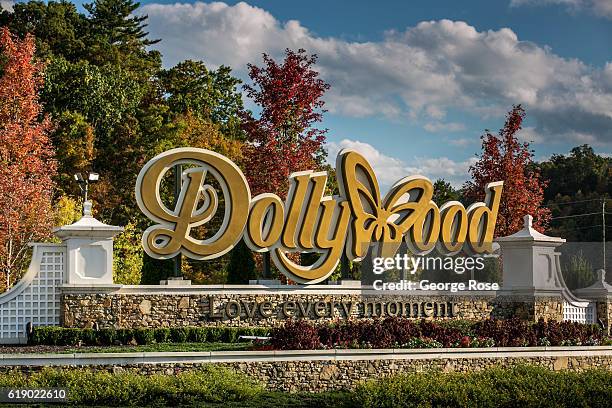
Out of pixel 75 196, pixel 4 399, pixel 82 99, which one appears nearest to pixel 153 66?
pixel 82 99

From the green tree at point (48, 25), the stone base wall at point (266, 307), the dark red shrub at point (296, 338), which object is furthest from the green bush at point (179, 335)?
the green tree at point (48, 25)

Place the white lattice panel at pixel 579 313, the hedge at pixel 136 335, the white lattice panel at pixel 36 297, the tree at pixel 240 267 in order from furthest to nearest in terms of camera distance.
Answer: the white lattice panel at pixel 579 313 < the tree at pixel 240 267 < the white lattice panel at pixel 36 297 < the hedge at pixel 136 335

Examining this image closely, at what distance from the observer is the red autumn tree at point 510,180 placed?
140 ft

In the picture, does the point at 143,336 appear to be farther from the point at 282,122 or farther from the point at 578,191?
the point at 578,191

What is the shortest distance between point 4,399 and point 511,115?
30.3 meters

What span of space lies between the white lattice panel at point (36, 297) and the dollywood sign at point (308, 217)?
9.09 ft

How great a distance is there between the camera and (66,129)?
163 ft

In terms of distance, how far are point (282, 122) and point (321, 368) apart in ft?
59.7

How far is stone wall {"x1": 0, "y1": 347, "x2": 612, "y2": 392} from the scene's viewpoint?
22984 millimetres

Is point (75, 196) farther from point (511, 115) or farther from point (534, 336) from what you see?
point (534, 336)

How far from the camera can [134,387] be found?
66.6 feet

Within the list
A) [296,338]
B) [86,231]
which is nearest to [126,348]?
[86,231]

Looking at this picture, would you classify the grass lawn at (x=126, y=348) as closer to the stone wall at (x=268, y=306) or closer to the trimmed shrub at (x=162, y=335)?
the trimmed shrub at (x=162, y=335)

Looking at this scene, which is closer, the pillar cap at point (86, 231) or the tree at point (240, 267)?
the pillar cap at point (86, 231)
